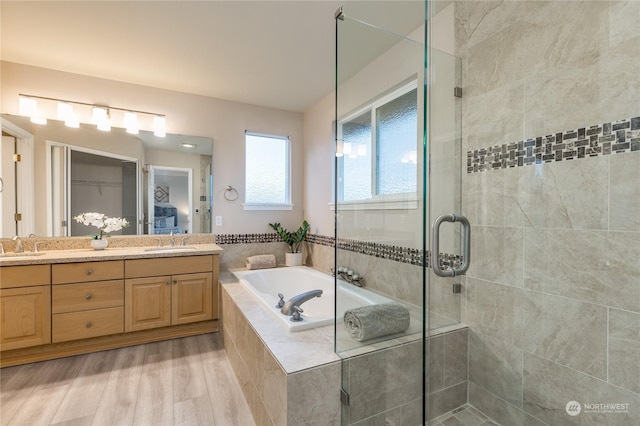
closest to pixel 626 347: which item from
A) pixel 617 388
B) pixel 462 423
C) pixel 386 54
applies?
pixel 617 388

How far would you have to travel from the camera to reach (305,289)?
306 centimetres

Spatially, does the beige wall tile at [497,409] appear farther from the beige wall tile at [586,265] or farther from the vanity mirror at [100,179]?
the vanity mirror at [100,179]

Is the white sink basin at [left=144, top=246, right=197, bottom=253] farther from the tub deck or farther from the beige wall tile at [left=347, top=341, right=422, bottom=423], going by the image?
the beige wall tile at [left=347, top=341, right=422, bottom=423]

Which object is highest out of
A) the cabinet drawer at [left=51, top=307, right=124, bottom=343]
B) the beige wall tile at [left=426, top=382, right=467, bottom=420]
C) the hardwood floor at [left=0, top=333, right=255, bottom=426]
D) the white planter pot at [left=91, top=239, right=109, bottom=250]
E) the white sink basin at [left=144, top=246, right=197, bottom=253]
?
the white planter pot at [left=91, top=239, right=109, bottom=250]

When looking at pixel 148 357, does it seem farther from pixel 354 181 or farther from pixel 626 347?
pixel 626 347

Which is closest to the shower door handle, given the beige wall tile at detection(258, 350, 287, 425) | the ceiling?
the beige wall tile at detection(258, 350, 287, 425)

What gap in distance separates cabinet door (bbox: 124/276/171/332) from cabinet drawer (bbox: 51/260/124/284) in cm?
14

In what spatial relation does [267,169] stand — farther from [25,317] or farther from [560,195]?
[560,195]

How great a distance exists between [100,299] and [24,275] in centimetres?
52

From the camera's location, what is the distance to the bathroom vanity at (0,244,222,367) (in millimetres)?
2152

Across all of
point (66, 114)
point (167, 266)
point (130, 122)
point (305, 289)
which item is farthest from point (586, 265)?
point (66, 114)

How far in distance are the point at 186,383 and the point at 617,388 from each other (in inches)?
91.7

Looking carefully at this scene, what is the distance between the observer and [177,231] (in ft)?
10.2

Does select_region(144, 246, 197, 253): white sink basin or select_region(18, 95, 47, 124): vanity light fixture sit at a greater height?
select_region(18, 95, 47, 124): vanity light fixture
